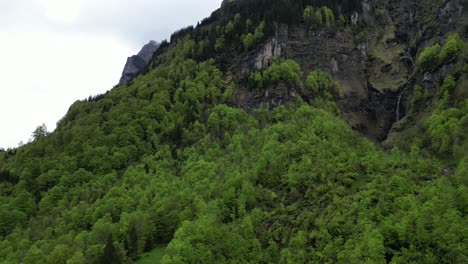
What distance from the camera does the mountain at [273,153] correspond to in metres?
86.1

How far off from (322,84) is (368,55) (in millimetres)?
26821

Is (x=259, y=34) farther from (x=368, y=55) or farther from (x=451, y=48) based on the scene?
(x=451, y=48)

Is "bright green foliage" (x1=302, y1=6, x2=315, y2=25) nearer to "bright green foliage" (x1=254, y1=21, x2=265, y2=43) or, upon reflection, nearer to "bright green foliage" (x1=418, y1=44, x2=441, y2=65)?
"bright green foliage" (x1=254, y1=21, x2=265, y2=43)

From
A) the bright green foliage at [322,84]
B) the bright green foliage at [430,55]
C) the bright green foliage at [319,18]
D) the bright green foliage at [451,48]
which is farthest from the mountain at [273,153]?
the bright green foliage at [451,48]

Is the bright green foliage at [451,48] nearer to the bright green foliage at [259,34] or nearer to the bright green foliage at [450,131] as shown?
the bright green foliage at [450,131]

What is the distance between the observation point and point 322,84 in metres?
156

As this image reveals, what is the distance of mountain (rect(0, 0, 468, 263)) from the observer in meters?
86.1

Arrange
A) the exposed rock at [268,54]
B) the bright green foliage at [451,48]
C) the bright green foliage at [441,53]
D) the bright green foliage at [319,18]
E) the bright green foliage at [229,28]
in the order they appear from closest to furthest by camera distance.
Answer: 1. the bright green foliage at [451,48]
2. the bright green foliage at [441,53]
3. the exposed rock at [268,54]
4. the bright green foliage at [319,18]
5. the bright green foliage at [229,28]

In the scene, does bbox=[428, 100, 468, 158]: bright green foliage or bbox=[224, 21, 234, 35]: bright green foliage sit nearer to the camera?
bbox=[428, 100, 468, 158]: bright green foliage

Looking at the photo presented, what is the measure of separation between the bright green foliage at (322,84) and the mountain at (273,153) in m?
0.54

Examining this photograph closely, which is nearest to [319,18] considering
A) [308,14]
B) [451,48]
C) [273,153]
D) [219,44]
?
[308,14]

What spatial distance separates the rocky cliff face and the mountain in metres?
0.54

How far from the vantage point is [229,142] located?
445 ft

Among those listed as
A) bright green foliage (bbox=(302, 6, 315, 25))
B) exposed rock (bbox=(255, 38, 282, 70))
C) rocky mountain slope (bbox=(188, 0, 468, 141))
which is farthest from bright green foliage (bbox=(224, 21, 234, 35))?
bright green foliage (bbox=(302, 6, 315, 25))
